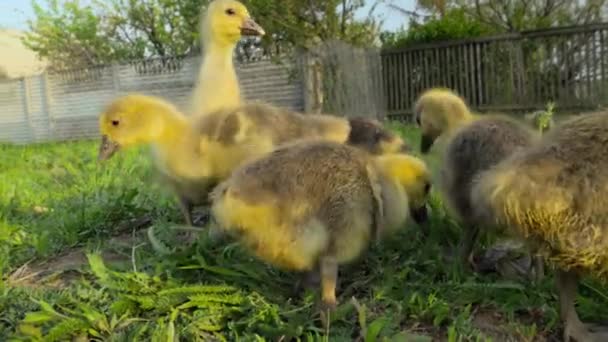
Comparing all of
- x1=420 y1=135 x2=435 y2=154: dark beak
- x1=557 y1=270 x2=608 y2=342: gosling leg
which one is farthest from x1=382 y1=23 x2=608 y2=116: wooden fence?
x1=557 y1=270 x2=608 y2=342: gosling leg

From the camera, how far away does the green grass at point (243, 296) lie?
1.83 m

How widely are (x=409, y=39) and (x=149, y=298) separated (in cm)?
1132

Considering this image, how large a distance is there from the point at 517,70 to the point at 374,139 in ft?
27.8

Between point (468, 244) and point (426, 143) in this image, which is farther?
point (426, 143)

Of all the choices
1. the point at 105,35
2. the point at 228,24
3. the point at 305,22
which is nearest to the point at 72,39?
the point at 105,35

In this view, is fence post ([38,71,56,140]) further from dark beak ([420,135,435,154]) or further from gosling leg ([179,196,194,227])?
dark beak ([420,135,435,154])

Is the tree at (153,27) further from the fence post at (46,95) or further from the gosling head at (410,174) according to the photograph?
the gosling head at (410,174)

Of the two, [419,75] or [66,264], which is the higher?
[419,75]

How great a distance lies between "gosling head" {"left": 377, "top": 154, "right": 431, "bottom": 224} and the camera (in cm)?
229

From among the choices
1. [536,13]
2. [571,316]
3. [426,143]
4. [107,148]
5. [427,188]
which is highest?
[536,13]

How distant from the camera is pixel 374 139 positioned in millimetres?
3184

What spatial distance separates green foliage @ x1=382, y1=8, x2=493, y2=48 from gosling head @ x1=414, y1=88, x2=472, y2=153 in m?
9.27

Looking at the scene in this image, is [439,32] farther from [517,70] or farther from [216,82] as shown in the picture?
[216,82]

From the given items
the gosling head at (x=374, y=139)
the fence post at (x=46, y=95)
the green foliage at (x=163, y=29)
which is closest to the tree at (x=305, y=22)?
the green foliage at (x=163, y=29)
